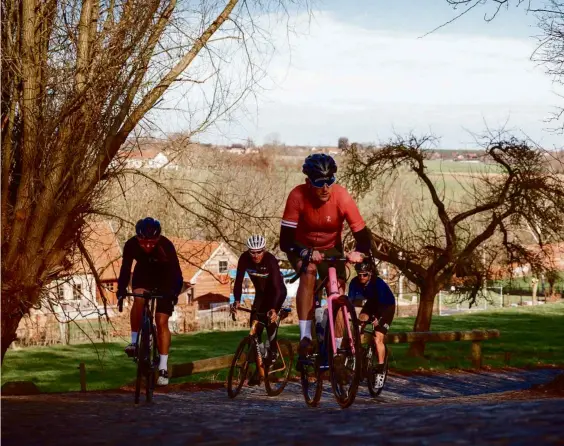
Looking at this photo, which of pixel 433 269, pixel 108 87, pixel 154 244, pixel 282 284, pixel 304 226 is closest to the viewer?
pixel 304 226

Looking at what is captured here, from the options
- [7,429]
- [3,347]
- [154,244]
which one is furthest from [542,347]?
[7,429]

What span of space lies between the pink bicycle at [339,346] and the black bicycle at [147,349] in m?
2.30

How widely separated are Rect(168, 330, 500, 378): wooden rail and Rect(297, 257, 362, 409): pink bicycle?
22.3ft

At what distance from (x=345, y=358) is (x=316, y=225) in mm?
1213

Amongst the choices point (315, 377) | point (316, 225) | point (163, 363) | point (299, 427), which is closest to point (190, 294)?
point (163, 363)

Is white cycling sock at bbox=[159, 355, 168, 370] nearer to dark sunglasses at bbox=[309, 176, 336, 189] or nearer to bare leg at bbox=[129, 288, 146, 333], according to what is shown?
bare leg at bbox=[129, 288, 146, 333]

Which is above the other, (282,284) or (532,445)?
(282,284)

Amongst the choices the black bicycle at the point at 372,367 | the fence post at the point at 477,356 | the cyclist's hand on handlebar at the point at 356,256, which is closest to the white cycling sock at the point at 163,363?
the black bicycle at the point at 372,367

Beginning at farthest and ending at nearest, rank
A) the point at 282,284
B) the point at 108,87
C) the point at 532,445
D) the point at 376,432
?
1. the point at 108,87
2. the point at 282,284
3. the point at 376,432
4. the point at 532,445

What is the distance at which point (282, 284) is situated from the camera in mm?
13062

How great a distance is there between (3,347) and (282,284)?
4.73 meters

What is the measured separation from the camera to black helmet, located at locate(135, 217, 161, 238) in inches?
438

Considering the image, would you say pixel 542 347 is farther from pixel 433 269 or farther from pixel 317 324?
pixel 317 324

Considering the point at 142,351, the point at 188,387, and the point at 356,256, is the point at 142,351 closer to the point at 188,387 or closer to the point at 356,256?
the point at 356,256
